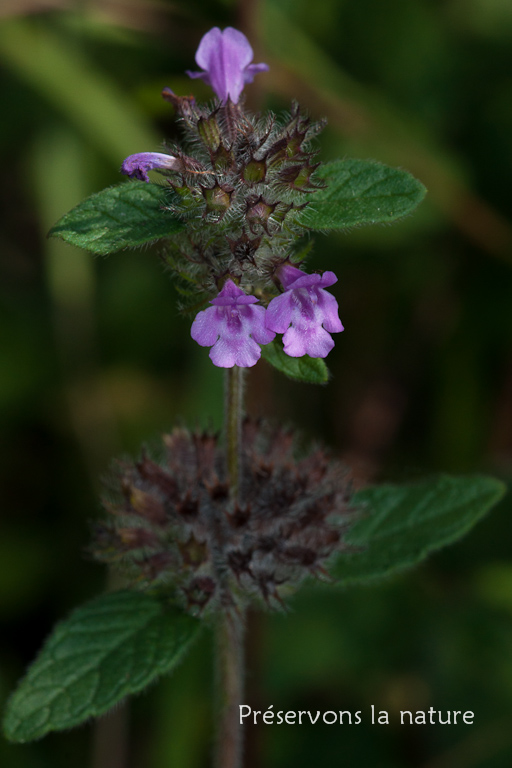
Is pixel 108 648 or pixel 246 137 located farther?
pixel 108 648

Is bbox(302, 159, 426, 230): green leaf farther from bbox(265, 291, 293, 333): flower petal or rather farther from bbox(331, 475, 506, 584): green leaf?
bbox(331, 475, 506, 584): green leaf

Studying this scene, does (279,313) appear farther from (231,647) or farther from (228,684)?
(228,684)

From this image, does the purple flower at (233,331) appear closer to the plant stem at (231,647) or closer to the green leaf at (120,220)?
the green leaf at (120,220)

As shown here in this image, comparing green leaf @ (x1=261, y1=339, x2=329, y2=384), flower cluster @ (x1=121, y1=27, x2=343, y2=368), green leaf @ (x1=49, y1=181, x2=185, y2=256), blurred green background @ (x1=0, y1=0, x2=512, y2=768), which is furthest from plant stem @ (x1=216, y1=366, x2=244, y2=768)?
blurred green background @ (x1=0, y1=0, x2=512, y2=768)

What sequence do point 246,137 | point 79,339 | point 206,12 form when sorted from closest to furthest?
point 246,137 → point 206,12 → point 79,339

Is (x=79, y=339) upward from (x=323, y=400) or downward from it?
upward

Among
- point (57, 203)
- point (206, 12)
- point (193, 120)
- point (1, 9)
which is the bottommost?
point (193, 120)

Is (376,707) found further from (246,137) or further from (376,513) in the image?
(246,137)

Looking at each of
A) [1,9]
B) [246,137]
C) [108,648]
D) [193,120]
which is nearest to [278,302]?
[246,137]
